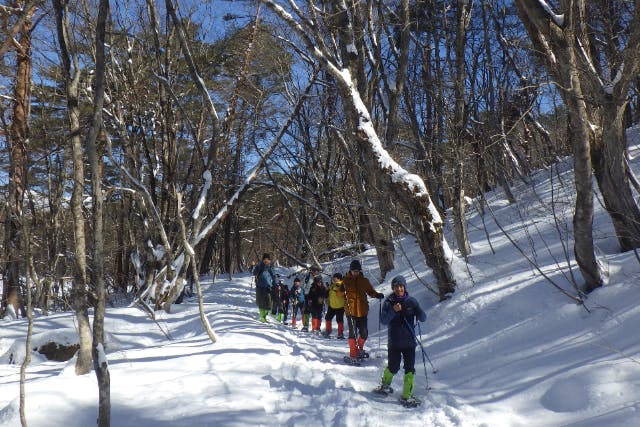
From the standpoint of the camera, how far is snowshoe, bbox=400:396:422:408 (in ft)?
16.7

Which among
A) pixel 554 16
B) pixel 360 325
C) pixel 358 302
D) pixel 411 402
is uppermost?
pixel 554 16

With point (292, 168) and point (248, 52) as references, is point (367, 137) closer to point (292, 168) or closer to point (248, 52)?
point (248, 52)

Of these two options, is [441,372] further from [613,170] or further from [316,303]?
[316,303]

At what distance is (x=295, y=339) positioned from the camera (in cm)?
929

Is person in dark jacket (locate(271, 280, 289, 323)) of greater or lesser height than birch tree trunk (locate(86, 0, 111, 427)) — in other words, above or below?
below

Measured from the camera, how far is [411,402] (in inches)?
201

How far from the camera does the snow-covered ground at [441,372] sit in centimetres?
436

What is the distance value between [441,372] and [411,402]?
156 cm

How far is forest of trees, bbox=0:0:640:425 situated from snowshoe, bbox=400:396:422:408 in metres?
2.70

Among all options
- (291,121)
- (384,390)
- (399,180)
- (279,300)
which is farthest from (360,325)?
(291,121)

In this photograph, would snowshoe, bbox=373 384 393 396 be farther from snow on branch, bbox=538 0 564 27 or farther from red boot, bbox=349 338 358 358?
snow on branch, bbox=538 0 564 27

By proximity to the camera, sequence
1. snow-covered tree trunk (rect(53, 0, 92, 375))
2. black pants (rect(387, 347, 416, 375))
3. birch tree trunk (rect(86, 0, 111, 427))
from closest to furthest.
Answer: birch tree trunk (rect(86, 0, 111, 427)), snow-covered tree trunk (rect(53, 0, 92, 375)), black pants (rect(387, 347, 416, 375))

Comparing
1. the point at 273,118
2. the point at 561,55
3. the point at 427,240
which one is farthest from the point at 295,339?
the point at 273,118

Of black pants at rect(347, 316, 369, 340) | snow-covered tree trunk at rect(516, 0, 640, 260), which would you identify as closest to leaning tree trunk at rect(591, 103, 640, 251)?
snow-covered tree trunk at rect(516, 0, 640, 260)
